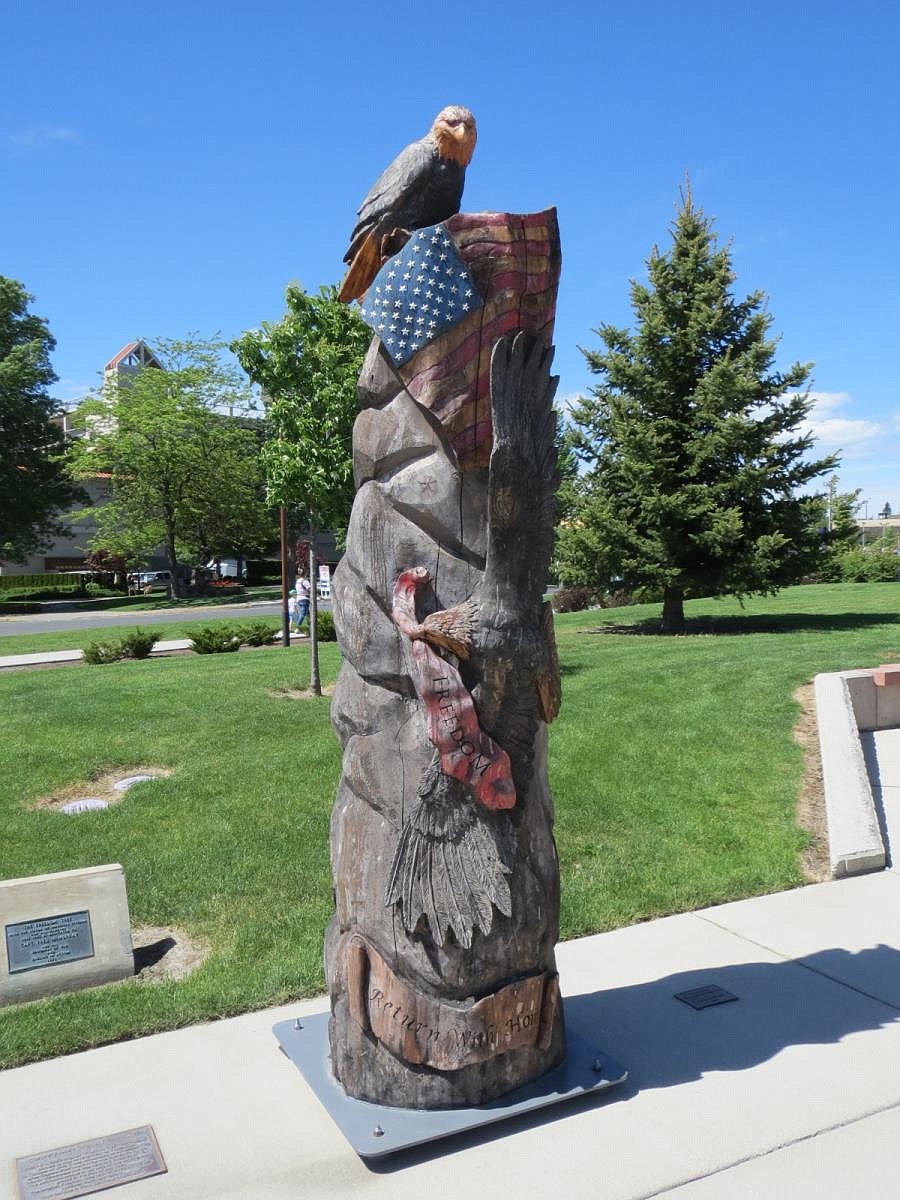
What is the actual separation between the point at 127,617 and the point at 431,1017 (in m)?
27.2

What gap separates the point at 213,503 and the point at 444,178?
34.8 metres

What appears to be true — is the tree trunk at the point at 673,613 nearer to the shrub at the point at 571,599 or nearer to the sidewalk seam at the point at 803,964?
the shrub at the point at 571,599

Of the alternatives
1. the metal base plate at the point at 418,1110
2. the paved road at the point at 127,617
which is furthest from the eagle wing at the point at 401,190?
the paved road at the point at 127,617

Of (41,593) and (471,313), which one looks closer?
(471,313)

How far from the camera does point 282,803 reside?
7.55 m

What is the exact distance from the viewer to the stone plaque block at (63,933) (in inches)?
197

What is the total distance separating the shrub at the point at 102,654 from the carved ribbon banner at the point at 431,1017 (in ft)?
42.1

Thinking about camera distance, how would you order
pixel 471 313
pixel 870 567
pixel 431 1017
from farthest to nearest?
pixel 870 567
pixel 431 1017
pixel 471 313

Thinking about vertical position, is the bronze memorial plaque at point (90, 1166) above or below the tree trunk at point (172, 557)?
below

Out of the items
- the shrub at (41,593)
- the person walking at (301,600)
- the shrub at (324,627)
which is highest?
the shrub at (41,593)

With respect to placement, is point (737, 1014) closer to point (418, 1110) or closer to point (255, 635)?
point (418, 1110)

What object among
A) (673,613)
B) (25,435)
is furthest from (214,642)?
A: (25,435)

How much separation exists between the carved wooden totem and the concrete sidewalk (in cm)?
30

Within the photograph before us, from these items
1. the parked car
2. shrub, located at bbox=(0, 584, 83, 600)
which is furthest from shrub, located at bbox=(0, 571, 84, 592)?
the parked car
